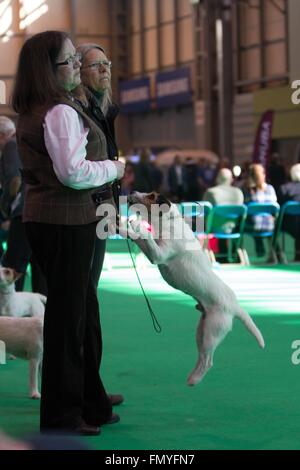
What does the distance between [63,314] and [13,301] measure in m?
2.12

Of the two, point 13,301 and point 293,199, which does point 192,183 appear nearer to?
point 293,199

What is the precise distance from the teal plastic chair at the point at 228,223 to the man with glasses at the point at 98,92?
8037 millimetres

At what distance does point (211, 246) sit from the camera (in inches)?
528

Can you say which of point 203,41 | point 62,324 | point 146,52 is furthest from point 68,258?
point 146,52

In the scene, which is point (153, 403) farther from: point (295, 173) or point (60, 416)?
point (295, 173)

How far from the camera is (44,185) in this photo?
4.30 metres

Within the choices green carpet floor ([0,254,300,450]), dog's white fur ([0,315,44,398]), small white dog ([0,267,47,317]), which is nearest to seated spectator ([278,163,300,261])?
green carpet floor ([0,254,300,450])

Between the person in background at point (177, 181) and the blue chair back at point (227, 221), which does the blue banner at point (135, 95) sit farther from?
the blue chair back at point (227, 221)

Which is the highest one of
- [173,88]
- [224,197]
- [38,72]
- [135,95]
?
[38,72]

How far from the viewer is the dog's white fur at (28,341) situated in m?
5.29

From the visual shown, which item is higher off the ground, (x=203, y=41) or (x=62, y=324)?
(x=203, y=41)

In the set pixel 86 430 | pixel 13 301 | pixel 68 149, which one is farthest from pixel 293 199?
pixel 68 149

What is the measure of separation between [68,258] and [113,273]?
8047mm

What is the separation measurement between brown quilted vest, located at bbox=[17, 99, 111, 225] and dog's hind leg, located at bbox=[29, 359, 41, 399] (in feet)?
3.76
